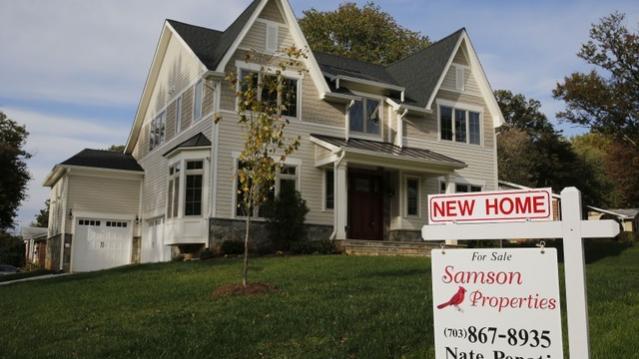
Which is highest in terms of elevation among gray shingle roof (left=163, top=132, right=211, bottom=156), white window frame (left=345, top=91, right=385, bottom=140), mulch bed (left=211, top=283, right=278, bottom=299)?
white window frame (left=345, top=91, right=385, bottom=140)

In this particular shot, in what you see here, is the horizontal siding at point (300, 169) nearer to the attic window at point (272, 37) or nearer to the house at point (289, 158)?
the house at point (289, 158)

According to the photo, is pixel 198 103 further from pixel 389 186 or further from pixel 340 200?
pixel 389 186

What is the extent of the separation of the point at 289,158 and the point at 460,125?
7.95m

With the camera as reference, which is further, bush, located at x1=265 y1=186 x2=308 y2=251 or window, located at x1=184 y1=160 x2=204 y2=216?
window, located at x1=184 y1=160 x2=204 y2=216

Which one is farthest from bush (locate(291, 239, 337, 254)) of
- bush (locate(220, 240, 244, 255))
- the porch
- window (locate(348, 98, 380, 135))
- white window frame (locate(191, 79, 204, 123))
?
white window frame (locate(191, 79, 204, 123))

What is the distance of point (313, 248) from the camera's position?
18531 millimetres

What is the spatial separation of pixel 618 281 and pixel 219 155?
11.9 metres

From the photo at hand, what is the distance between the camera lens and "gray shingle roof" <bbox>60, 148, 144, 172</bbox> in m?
24.9

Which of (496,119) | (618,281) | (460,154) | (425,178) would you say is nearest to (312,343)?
(618,281)

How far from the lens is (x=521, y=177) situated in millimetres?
40406

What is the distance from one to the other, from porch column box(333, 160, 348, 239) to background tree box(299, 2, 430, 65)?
80.0 feet

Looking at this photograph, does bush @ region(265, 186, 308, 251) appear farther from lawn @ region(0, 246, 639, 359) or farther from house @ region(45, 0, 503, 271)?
lawn @ region(0, 246, 639, 359)

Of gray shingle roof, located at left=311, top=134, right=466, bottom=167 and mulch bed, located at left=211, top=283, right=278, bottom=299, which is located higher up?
gray shingle roof, located at left=311, top=134, right=466, bottom=167

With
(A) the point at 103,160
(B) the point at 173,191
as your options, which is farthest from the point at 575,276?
(A) the point at 103,160
